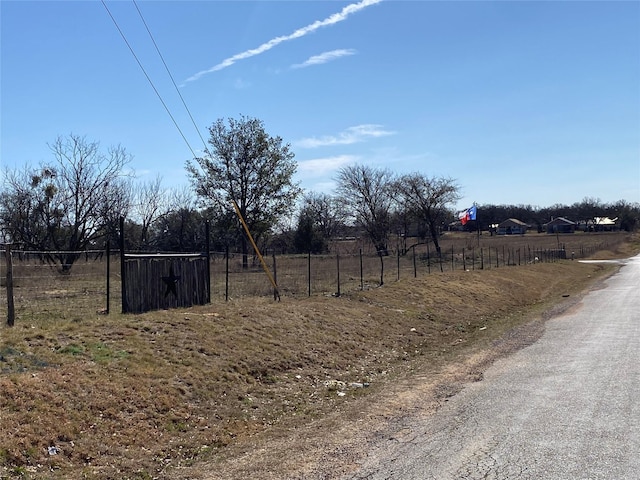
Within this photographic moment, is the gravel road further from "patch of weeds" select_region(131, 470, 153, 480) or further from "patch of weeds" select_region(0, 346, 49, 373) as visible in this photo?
"patch of weeds" select_region(0, 346, 49, 373)

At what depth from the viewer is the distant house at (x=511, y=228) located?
14550cm

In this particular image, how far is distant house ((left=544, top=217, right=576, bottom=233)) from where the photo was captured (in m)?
149

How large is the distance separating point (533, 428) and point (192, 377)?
511cm

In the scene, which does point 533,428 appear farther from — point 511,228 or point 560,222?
point 560,222

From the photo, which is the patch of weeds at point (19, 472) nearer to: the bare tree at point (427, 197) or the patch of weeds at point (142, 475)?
the patch of weeds at point (142, 475)

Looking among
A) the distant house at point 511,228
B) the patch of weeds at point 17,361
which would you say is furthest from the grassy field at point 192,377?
the distant house at point 511,228

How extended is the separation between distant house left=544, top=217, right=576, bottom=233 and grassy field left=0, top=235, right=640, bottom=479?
469 ft

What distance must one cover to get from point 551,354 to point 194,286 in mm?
8889

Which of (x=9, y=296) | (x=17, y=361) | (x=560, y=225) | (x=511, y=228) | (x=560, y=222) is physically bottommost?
(x=17, y=361)

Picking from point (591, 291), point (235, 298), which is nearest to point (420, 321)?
point (235, 298)

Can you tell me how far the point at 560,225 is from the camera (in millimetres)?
151750

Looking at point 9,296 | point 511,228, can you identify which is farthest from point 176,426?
point 511,228

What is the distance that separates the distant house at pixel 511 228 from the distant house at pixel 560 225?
8.13 metres

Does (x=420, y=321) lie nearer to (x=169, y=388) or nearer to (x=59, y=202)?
(x=169, y=388)
